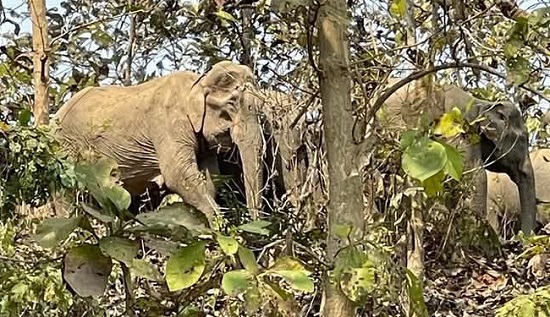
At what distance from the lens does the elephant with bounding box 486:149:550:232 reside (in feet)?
23.9

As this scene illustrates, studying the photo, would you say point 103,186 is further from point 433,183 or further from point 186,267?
point 433,183

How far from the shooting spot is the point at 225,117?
6.40 metres

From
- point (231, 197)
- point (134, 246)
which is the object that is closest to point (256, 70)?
point (231, 197)

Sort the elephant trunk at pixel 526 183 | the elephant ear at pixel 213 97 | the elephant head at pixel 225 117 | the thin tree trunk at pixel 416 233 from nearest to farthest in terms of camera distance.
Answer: the thin tree trunk at pixel 416 233
the elephant head at pixel 225 117
the elephant ear at pixel 213 97
the elephant trunk at pixel 526 183

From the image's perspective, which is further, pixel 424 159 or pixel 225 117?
pixel 225 117

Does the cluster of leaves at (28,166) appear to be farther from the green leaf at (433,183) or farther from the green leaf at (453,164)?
the green leaf at (453,164)

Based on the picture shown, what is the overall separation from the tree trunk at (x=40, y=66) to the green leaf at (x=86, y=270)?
9.23 feet

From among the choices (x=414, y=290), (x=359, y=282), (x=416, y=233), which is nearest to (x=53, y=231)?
(x=359, y=282)

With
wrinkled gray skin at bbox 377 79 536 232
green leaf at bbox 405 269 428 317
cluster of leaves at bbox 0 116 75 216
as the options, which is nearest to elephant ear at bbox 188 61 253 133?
wrinkled gray skin at bbox 377 79 536 232

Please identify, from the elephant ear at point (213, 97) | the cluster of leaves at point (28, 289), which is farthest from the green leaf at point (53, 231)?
the elephant ear at point (213, 97)

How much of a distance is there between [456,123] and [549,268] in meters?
2.85

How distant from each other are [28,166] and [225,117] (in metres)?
3.97

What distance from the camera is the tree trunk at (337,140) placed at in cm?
156

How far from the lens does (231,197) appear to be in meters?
4.74
